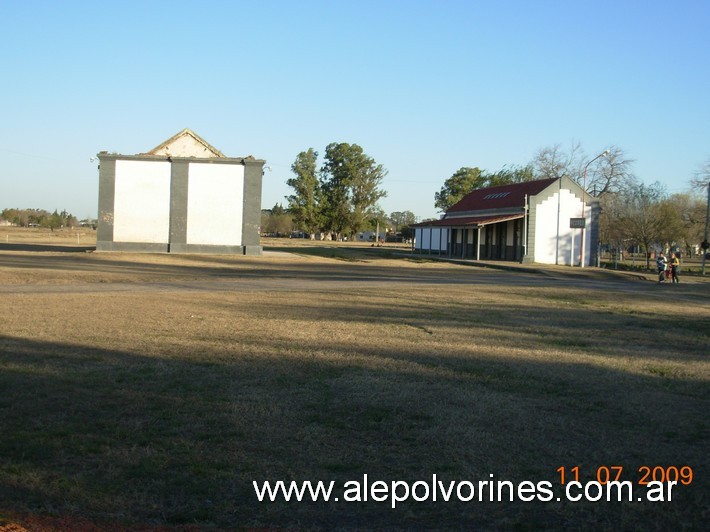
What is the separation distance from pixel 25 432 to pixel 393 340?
704 cm

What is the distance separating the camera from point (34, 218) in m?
156

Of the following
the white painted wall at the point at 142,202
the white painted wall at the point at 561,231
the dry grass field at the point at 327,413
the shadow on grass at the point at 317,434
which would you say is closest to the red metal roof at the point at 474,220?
the white painted wall at the point at 561,231

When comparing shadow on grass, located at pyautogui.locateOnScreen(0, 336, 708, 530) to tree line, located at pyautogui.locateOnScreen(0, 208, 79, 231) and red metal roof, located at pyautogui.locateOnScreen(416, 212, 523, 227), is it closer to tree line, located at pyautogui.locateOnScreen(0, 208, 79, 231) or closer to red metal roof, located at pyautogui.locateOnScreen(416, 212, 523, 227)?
red metal roof, located at pyautogui.locateOnScreen(416, 212, 523, 227)

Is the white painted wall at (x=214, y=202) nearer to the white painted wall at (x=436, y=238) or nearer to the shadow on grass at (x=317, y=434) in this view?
the white painted wall at (x=436, y=238)

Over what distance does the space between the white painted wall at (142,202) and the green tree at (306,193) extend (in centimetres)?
5524

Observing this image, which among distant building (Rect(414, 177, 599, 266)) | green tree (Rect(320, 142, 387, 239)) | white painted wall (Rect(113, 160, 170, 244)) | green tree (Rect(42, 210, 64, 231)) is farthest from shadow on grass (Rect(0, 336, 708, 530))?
green tree (Rect(42, 210, 64, 231))

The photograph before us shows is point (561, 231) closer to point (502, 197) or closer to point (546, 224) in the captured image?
point (546, 224)

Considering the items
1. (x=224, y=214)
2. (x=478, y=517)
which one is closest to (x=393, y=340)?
(x=478, y=517)

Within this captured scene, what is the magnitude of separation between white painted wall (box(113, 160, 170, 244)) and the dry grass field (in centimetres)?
3238

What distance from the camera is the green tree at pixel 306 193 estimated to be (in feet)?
337

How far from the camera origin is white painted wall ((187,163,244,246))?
157 ft

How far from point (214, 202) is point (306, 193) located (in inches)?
2164

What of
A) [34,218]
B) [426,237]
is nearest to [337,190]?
[426,237]

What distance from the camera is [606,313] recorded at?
723 inches
